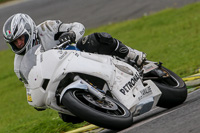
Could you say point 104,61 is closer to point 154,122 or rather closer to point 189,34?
point 154,122

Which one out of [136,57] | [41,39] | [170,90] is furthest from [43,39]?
[170,90]

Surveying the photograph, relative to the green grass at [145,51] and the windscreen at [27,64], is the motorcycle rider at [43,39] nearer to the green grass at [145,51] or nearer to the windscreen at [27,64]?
the windscreen at [27,64]

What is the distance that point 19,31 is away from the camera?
537cm

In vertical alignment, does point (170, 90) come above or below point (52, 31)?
below

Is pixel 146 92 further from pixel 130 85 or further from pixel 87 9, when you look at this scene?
pixel 87 9

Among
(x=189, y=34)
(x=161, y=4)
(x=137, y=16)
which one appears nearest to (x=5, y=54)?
(x=137, y=16)

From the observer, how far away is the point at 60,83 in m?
4.98

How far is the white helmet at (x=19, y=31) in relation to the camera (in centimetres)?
534

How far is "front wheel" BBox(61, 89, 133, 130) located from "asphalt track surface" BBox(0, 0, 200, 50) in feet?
43.9

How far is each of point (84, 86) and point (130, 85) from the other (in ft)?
2.78

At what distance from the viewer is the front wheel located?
4.55 meters

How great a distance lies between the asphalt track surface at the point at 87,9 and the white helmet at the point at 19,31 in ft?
41.8

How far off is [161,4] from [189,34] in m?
6.61

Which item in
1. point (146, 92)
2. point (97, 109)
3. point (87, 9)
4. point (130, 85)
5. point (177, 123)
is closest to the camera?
point (177, 123)
